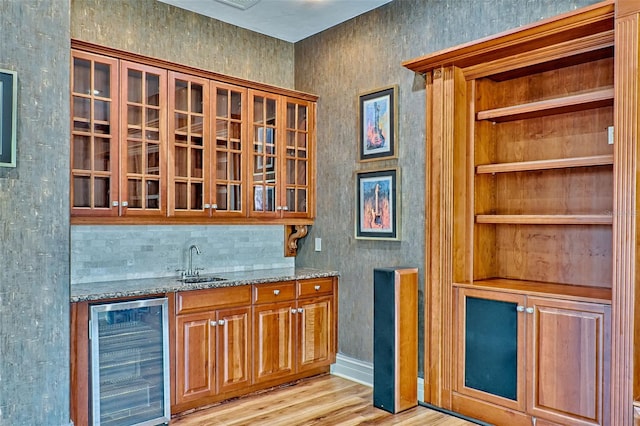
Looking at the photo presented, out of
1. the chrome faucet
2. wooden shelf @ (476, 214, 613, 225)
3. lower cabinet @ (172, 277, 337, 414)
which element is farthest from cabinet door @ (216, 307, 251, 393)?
wooden shelf @ (476, 214, 613, 225)

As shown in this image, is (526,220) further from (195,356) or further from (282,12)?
(282,12)

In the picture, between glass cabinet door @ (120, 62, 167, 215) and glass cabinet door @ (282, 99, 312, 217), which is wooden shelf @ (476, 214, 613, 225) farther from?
glass cabinet door @ (120, 62, 167, 215)

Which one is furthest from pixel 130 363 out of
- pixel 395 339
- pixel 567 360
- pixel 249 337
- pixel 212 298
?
pixel 567 360

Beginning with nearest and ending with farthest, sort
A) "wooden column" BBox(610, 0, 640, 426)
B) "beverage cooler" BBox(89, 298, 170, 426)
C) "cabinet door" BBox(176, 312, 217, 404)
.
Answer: "wooden column" BBox(610, 0, 640, 426), "beverage cooler" BBox(89, 298, 170, 426), "cabinet door" BBox(176, 312, 217, 404)

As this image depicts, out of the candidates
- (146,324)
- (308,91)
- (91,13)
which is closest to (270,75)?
(308,91)

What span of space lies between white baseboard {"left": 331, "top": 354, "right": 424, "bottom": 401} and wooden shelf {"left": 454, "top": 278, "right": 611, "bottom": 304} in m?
1.12

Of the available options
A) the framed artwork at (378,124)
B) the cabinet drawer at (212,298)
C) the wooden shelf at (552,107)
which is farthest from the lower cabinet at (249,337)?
the wooden shelf at (552,107)

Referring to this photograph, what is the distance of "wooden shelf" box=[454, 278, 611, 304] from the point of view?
2.76 m

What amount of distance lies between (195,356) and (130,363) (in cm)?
43

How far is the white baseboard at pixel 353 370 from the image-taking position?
3.93m

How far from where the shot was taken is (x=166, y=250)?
3844 mm

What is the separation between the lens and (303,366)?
3.96 metres

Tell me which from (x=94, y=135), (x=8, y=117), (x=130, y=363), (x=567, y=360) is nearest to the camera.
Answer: (x=8, y=117)

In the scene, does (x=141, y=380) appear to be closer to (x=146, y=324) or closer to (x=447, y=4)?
(x=146, y=324)
